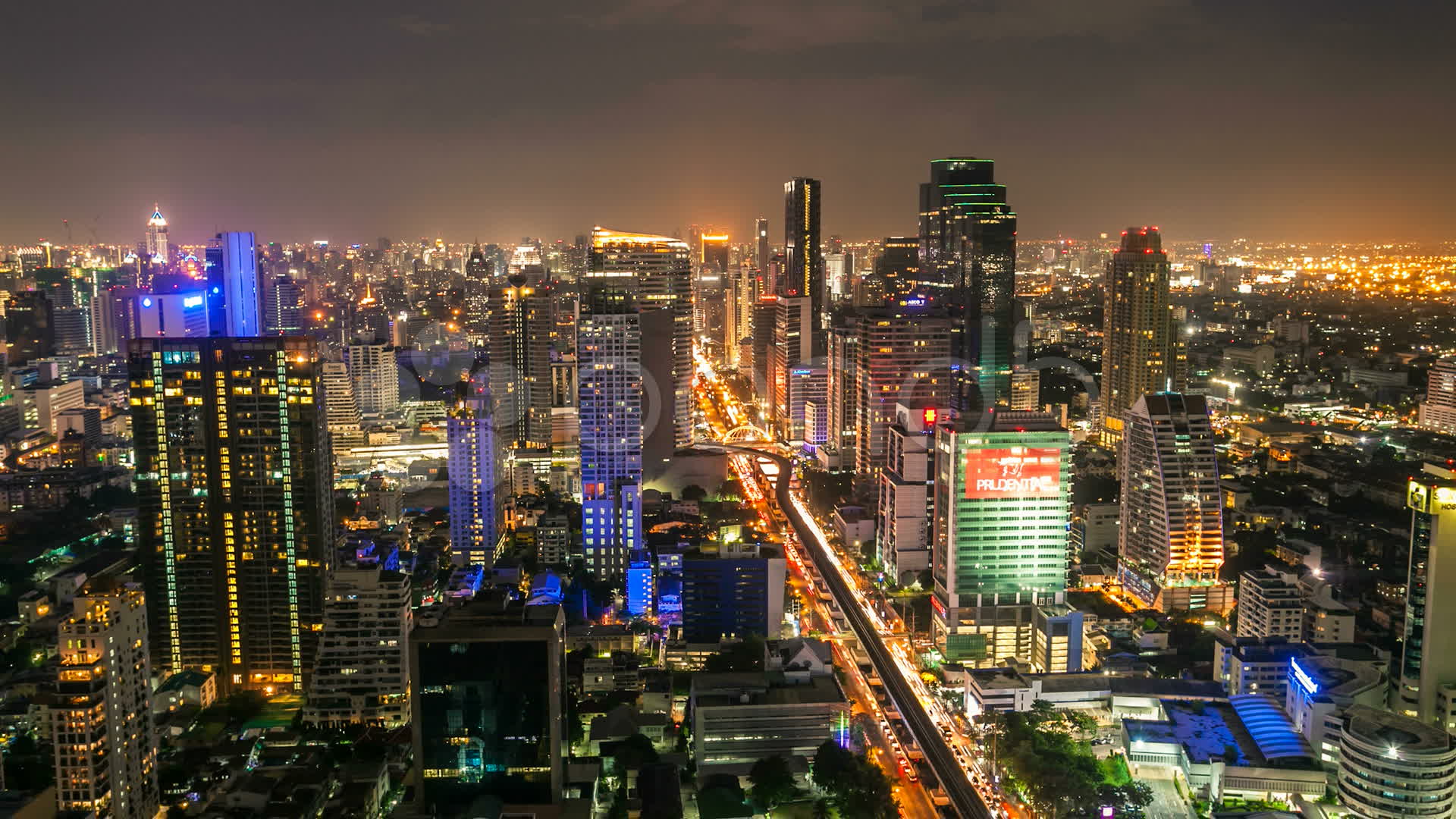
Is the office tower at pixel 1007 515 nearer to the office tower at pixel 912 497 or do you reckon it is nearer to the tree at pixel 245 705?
the office tower at pixel 912 497

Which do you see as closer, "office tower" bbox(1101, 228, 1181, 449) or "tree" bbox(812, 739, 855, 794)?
"tree" bbox(812, 739, 855, 794)

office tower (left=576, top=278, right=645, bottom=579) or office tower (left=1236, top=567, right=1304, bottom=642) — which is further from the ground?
office tower (left=576, top=278, right=645, bottom=579)

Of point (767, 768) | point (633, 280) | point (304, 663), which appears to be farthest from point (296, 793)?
point (633, 280)

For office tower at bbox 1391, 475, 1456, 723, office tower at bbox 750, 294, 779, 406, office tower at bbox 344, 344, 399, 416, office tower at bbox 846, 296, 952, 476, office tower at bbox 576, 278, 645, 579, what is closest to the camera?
office tower at bbox 1391, 475, 1456, 723

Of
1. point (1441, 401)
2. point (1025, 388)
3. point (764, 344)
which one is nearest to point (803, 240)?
point (764, 344)

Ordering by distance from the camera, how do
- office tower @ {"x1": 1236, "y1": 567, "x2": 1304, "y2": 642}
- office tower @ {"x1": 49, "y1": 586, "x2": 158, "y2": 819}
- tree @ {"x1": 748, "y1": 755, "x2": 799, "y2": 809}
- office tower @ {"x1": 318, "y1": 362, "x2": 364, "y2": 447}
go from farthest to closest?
office tower @ {"x1": 318, "y1": 362, "x2": 364, "y2": 447}
office tower @ {"x1": 1236, "y1": 567, "x2": 1304, "y2": 642}
tree @ {"x1": 748, "y1": 755, "x2": 799, "y2": 809}
office tower @ {"x1": 49, "y1": 586, "x2": 158, "y2": 819}

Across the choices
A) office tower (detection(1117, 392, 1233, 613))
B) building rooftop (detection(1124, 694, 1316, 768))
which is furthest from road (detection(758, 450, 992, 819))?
office tower (detection(1117, 392, 1233, 613))

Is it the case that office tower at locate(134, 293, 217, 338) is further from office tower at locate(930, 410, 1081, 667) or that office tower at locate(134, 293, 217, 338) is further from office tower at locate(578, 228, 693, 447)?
office tower at locate(578, 228, 693, 447)
